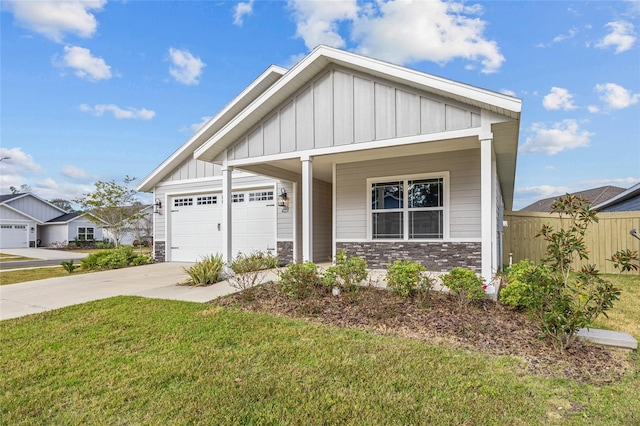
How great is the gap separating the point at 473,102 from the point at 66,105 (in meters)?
15.5

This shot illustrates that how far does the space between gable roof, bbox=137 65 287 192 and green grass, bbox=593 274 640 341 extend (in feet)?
33.2

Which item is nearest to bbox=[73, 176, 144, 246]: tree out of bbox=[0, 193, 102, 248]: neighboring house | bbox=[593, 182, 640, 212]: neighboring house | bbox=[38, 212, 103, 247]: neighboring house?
bbox=[0, 193, 102, 248]: neighboring house

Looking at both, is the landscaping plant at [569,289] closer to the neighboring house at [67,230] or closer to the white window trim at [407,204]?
the white window trim at [407,204]

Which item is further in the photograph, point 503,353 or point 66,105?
point 66,105

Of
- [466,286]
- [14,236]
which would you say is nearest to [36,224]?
[14,236]

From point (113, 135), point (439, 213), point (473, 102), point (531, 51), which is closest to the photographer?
point (473, 102)

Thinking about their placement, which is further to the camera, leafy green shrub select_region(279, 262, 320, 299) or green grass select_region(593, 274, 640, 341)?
leafy green shrub select_region(279, 262, 320, 299)

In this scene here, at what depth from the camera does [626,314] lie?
5340mm

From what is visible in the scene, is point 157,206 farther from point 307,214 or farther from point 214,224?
point 307,214

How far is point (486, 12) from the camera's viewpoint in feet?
29.9

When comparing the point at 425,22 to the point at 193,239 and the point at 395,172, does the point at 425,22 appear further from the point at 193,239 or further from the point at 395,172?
the point at 193,239

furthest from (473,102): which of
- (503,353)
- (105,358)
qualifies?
(105,358)

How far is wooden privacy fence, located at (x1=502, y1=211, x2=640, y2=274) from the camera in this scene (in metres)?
9.76

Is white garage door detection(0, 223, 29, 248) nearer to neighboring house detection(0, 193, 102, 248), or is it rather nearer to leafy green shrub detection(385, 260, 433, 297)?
neighboring house detection(0, 193, 102, 248)
